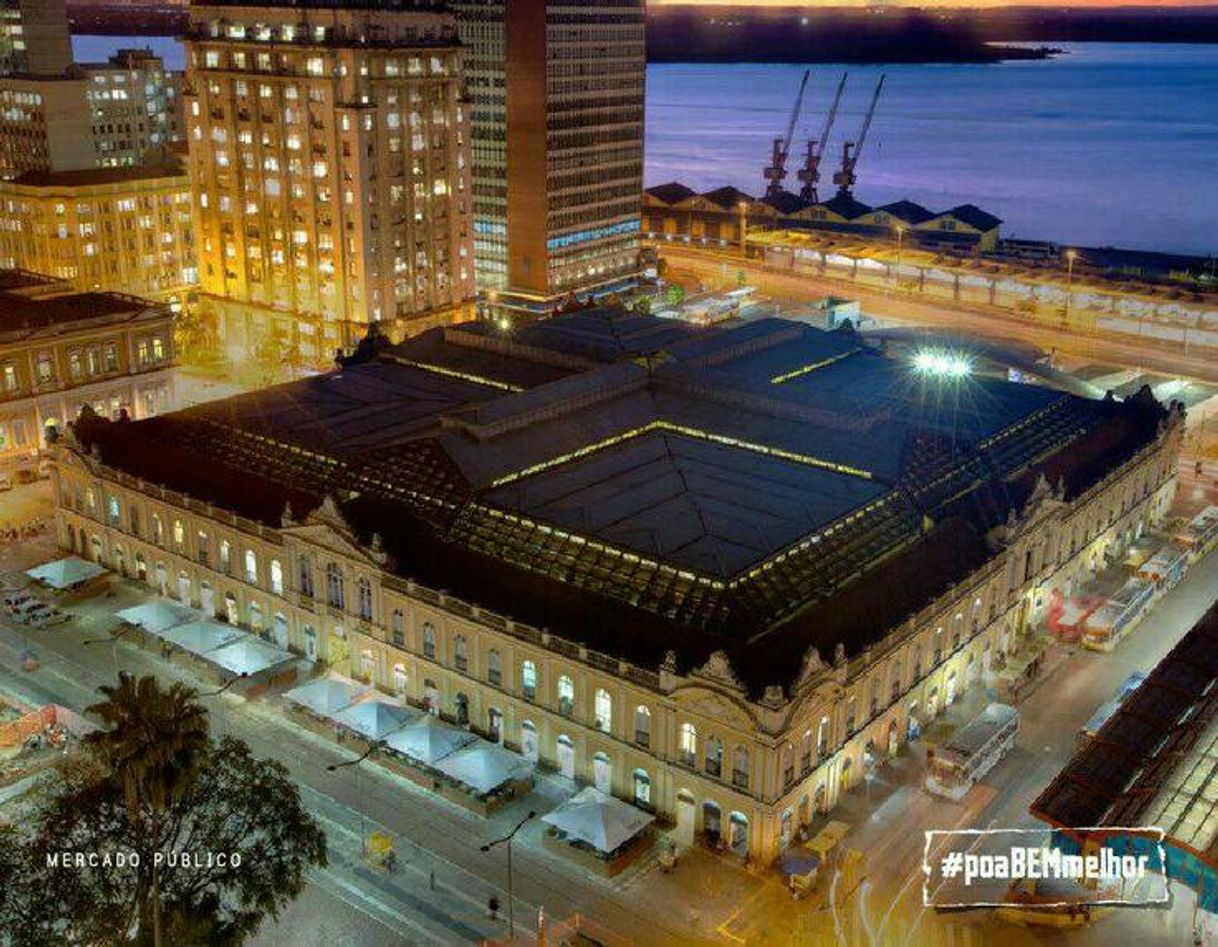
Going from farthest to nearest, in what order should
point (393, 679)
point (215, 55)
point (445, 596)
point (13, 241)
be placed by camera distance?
point (13, 241) → point (215, 55) → point (393, 679) → point (445, 596)

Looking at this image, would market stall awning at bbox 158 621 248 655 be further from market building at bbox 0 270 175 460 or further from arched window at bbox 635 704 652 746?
market building at bbox 0 270 175 460

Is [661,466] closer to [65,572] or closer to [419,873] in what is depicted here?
[419,873]

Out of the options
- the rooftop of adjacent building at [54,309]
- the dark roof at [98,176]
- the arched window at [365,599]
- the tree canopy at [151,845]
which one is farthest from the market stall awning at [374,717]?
the dark roof at [98,176]

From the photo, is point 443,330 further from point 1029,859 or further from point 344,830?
point 1029,859

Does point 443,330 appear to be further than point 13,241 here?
No

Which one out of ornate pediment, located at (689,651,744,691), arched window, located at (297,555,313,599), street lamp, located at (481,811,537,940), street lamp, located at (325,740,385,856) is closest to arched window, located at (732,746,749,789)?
ornate pediment, located at (689,651,744,691)

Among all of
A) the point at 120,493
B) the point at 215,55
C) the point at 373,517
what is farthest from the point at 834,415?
the point at 215,55

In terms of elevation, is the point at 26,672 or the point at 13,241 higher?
the point at 13,241
